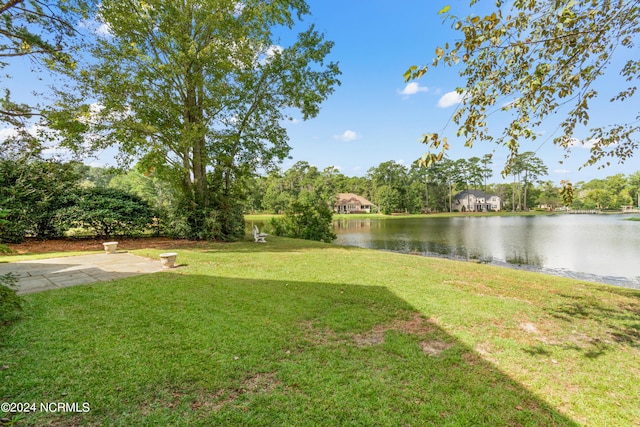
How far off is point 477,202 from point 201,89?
71.3m

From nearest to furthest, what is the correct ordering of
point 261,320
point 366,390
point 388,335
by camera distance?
point 366,390 → point 388,335 → point 261,320

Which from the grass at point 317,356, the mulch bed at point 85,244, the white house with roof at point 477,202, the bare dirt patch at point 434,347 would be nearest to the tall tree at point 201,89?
the mulch bed at point 85,244

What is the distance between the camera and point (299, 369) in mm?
2848

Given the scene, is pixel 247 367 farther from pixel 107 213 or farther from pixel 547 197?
pixel 547 197

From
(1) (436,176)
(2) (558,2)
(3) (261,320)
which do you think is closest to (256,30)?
(2) (558,2)

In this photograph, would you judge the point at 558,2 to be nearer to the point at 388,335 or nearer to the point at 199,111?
the point at 388,335

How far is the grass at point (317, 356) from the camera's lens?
231 centimetres

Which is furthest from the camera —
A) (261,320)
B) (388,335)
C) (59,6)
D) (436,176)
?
(436,176)

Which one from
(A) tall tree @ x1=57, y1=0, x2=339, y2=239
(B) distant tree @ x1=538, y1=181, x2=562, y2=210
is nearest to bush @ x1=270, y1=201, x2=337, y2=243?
(A) tall tree @ x1=57, y1=0, x2=339, y2=239

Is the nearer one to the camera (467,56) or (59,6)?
(467,56)

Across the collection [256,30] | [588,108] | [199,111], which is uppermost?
[256,30]

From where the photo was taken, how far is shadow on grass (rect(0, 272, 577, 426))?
2.27m

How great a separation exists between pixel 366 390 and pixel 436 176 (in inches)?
2786

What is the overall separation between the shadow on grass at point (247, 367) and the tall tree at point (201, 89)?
7444mm
